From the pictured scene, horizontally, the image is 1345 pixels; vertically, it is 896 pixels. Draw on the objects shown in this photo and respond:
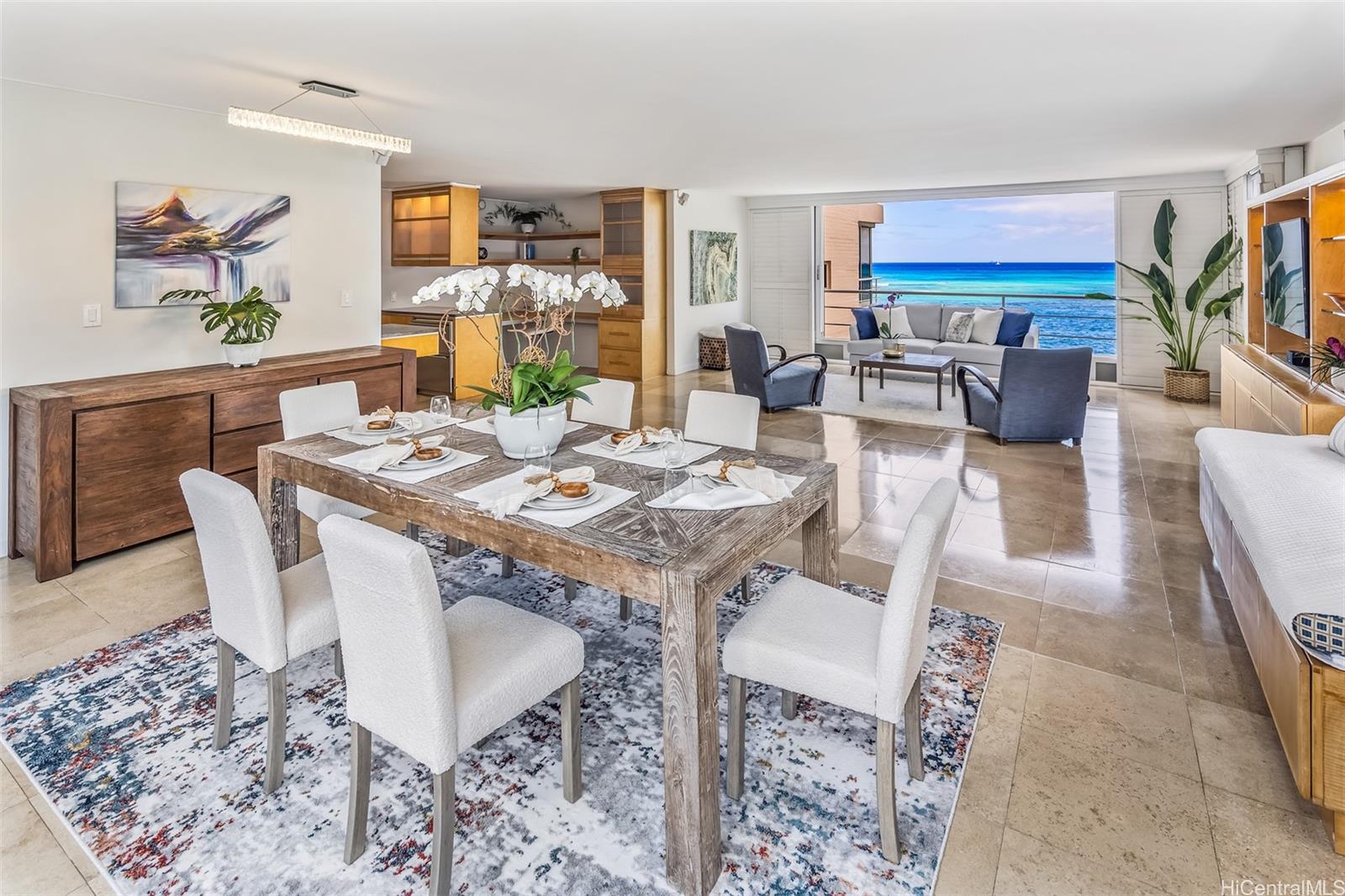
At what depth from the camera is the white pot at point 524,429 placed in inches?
98.9

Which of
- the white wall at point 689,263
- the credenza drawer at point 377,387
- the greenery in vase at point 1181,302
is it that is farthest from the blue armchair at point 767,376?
the greenery in vase at point 1181,302

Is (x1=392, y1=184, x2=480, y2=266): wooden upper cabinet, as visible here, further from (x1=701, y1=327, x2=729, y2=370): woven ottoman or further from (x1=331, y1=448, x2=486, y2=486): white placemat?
(x1=331, y1=448, x2=486, y2=486): white placemat

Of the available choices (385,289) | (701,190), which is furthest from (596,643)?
(701,190)

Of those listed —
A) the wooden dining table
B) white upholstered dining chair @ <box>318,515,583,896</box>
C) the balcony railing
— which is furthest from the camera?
the balcony railing

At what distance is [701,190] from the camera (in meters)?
9.28

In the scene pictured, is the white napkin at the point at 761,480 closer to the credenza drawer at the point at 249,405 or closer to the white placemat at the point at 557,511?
the white placemat at the point at 557,511

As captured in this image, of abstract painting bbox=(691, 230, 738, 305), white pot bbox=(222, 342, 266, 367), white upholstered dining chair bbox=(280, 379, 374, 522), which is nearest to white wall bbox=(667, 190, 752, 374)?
abstract painting bbox=(691, 230, 738, 305)

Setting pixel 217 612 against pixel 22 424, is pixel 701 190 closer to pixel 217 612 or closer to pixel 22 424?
pixel 22 424

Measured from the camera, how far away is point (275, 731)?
1909mm

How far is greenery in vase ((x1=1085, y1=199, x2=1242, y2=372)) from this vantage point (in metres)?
7.02

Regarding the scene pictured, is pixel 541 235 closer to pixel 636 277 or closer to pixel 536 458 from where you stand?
pixel 636 277

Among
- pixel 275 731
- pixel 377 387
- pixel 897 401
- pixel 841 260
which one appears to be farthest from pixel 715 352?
pixel 275 731

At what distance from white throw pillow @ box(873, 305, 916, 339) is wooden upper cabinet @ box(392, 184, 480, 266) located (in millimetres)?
5220

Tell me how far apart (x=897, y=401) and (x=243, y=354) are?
5961 mm
